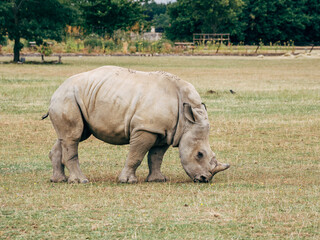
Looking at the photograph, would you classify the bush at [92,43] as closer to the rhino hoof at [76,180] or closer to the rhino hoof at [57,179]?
the rhino hoof at [57,179]

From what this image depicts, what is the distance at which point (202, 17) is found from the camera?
78188mm

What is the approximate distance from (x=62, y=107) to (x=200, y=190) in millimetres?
2409

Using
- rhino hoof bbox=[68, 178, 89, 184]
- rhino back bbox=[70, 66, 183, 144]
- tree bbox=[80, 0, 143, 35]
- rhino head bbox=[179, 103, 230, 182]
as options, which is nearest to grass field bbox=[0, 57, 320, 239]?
rhino hoof bbox=[68, 178, 89, 184]

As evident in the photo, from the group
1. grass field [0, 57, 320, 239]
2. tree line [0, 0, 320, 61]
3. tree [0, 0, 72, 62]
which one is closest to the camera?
grass field [0, 57, 320, 239]

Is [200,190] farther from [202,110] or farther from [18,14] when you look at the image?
[18,14]

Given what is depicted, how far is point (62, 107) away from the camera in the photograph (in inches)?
367

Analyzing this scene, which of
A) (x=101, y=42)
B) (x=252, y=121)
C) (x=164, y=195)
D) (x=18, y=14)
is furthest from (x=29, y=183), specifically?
(x=101, y=42)

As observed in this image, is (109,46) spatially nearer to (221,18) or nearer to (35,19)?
(35,19)

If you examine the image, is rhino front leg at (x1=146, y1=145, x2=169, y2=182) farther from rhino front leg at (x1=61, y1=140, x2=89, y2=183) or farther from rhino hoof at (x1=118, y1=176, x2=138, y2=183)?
rhino front leg at (x1=61, y1=140, x2=89, y2=183)

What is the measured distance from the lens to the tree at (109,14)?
63438mm

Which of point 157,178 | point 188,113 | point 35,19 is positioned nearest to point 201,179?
point 157,178

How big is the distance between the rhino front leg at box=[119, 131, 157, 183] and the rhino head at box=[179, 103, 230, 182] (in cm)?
50

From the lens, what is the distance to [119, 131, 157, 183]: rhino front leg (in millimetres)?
9100

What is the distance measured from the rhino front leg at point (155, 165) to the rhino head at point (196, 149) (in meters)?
0.43
